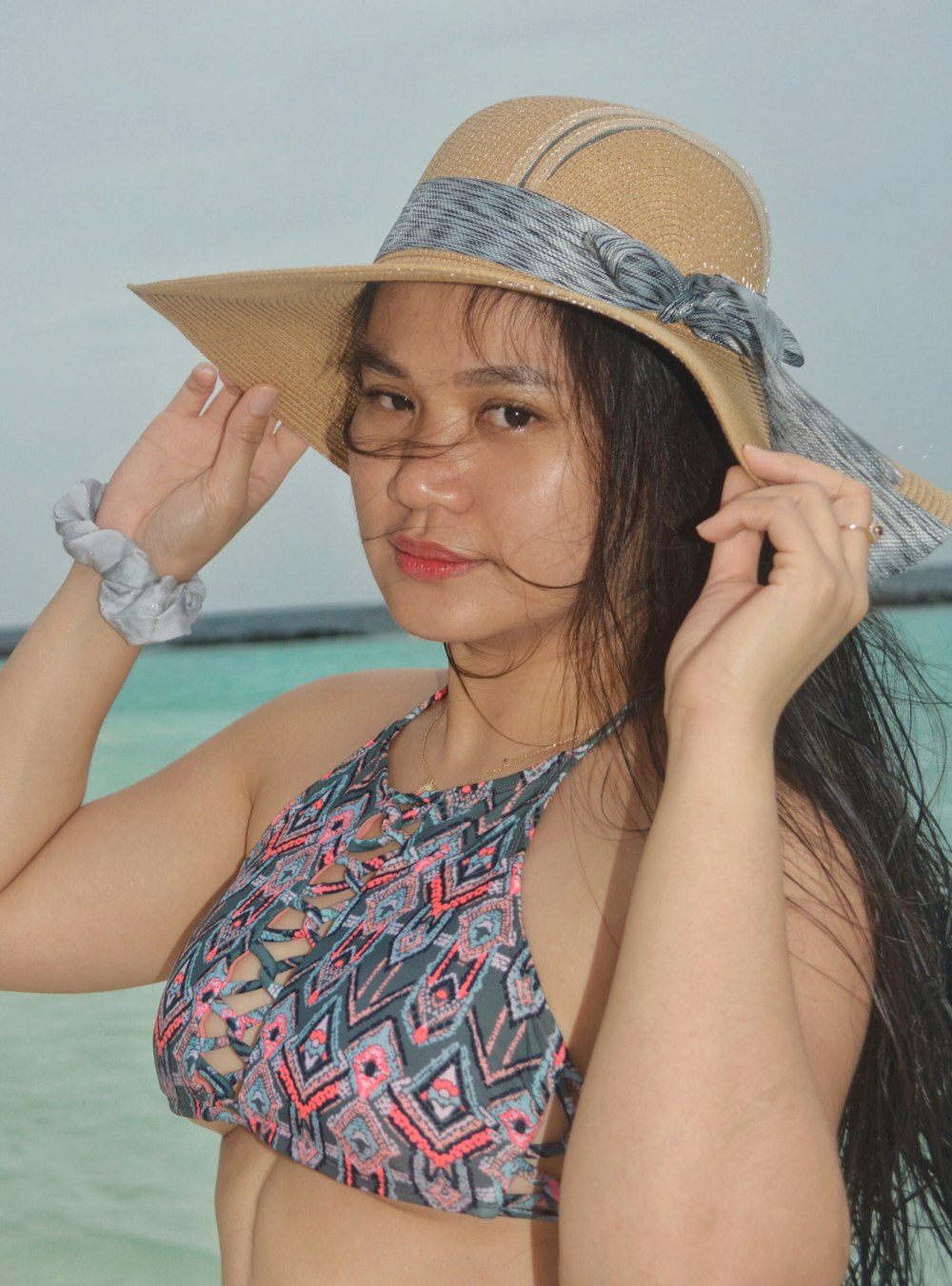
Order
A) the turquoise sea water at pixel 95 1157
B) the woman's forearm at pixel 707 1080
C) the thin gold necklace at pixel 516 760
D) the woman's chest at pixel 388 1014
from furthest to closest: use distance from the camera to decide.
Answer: the turquoise sea water at pixel 95 1157, the thin gold necklace at pixel 516 760, the woman's chest at pixel 388 1014, the woman's forearm at pixel 707 1080

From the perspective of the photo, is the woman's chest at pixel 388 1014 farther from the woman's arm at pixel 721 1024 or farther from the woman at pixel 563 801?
the woman's arm at pixel 721 1024

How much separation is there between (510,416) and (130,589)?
26.5 inches

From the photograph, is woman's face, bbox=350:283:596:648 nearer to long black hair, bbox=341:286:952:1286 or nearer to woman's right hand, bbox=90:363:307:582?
long black hair, bbox=341:286:952:1286

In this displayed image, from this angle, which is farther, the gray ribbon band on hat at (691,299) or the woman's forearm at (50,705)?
the woman's forearm at (50,705)

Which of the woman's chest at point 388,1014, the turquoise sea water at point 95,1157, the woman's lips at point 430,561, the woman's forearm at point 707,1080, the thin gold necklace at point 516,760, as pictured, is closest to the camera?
the woman's forearm at point 707,1080

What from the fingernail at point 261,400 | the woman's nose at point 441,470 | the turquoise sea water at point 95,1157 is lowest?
the turquoise sea water at point 95,1157

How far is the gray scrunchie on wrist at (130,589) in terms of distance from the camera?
6.29ft

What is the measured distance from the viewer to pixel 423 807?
171 centimetres

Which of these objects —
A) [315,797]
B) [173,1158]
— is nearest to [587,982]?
[315,797]

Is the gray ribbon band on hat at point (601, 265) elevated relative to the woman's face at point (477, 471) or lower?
elevated

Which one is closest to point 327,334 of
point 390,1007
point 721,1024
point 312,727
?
point 312,727

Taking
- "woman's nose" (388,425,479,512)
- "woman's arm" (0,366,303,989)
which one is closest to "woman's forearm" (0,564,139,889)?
"woman's arm" (0,366,303,989)

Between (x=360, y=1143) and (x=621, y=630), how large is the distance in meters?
0.63

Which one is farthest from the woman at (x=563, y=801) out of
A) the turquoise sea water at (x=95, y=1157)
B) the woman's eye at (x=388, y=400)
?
the turquoise sea water at (x=95, y=1157)
